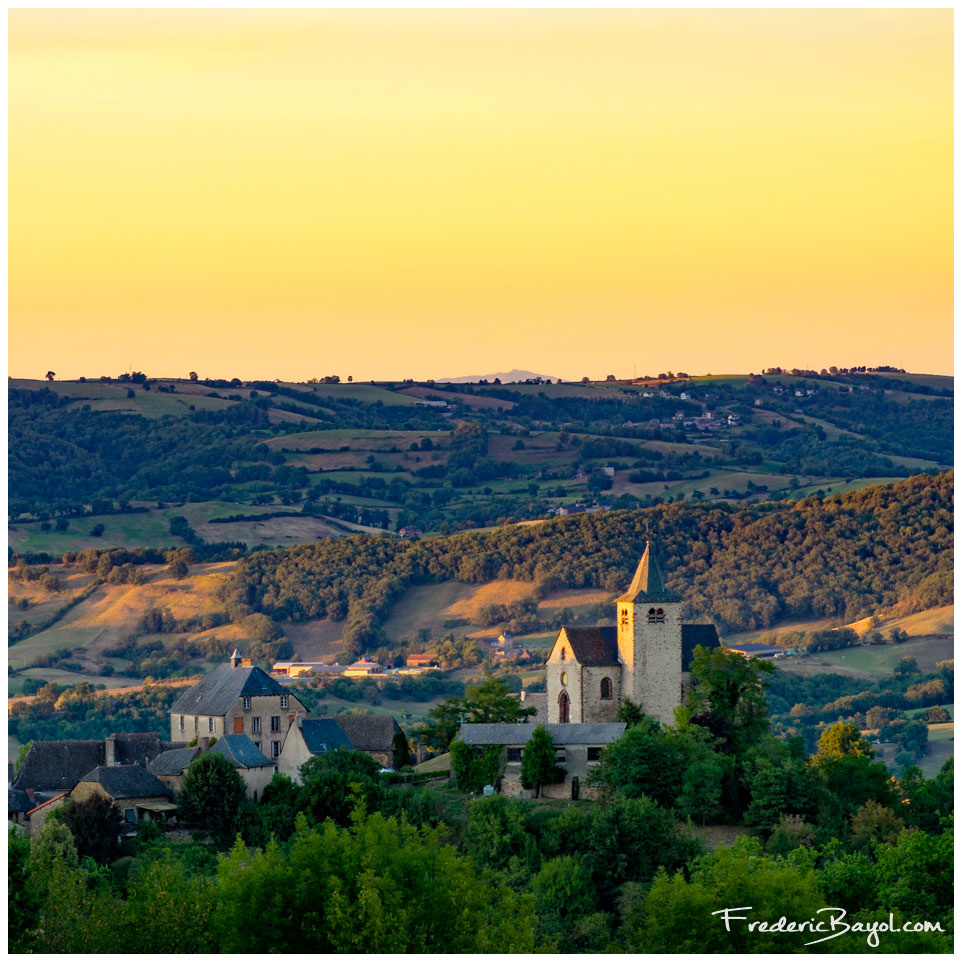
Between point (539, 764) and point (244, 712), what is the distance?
1338 centimetres

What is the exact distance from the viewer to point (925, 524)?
190875 millimetres

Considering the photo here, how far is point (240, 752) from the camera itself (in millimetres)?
68125

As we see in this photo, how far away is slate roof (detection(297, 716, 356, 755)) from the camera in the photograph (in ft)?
232

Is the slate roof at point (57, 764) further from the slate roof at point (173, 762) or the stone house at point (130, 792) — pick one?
the slate roof at point (173, 762)

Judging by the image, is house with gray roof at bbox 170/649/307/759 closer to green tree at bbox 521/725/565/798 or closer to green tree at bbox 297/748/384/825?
green tree at bbox 297/748/384/825

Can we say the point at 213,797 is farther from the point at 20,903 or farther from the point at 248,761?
the point at 20,903

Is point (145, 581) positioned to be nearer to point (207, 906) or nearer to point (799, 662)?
point (799, 662)

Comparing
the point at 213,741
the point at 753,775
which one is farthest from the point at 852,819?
the point at 213,741

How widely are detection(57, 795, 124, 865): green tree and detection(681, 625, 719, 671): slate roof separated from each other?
73.6ft

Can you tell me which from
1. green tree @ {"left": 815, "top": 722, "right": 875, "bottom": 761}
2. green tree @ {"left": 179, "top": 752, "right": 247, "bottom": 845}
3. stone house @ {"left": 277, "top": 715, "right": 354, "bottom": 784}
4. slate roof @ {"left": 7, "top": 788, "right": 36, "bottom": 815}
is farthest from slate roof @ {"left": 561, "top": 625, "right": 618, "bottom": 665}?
slate roof @ {"left": 7, "top": 788, "right": 36, "bottom": 815}

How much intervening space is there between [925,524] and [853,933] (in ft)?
492

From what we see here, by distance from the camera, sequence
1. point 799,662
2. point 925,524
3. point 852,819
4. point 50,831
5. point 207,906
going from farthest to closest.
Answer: point 925,524 → point 799,662 → point 852,819 → point 50,831 → point 207,906

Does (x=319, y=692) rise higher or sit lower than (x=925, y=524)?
lower

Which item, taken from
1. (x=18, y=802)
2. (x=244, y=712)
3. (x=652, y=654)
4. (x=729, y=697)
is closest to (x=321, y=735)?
(x=244, y=712)
